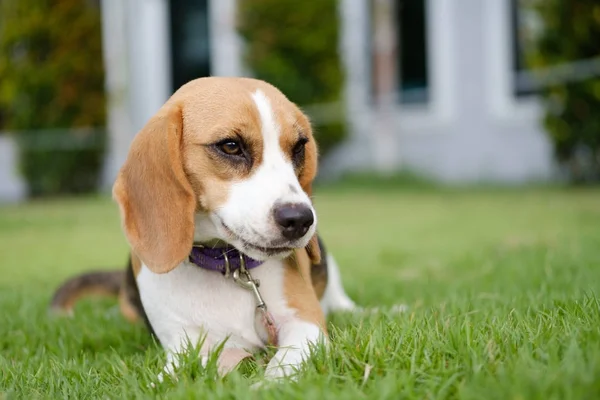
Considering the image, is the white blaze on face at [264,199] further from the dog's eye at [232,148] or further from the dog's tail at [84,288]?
the dog's tail at [84,288]

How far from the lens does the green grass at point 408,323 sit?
2.10 m

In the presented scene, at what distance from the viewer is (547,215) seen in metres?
8.51

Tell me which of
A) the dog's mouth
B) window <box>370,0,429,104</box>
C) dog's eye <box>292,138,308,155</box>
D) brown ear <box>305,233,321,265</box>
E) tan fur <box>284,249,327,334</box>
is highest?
window <box>370,0,429,104</box>

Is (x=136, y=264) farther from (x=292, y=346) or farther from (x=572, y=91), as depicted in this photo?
(x=572, y=91)

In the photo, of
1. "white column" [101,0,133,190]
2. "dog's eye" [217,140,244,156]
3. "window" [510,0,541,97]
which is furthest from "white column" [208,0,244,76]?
"dog's eye" [217,140,244,156]

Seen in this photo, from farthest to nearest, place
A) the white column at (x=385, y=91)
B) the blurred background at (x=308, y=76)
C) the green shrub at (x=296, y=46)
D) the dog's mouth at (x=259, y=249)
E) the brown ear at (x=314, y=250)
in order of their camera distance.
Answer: the green shrub at (x=296, y=46)
the white column at (x=385, y=91)
the blurred background at (x=308, y=76)
the brown ear at (x=314, y=250)
the dog's mouth at (x=259, y=249)

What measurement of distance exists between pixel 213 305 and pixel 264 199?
1.86 feet

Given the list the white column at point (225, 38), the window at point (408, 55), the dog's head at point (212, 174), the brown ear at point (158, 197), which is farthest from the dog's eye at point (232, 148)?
the white column at point (225, 38)

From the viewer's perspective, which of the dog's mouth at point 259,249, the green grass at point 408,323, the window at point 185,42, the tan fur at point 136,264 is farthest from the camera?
the window at point 185,42

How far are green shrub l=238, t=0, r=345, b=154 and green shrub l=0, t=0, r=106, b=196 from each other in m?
3.98

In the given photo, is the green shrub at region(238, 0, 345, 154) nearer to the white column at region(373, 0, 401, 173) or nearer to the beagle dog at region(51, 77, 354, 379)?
the white column at region(373, 0, 401, 173)

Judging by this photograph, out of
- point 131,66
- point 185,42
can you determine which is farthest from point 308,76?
point 131,66

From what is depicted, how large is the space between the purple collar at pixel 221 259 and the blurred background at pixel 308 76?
11.8 m

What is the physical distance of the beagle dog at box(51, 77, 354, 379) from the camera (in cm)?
293
